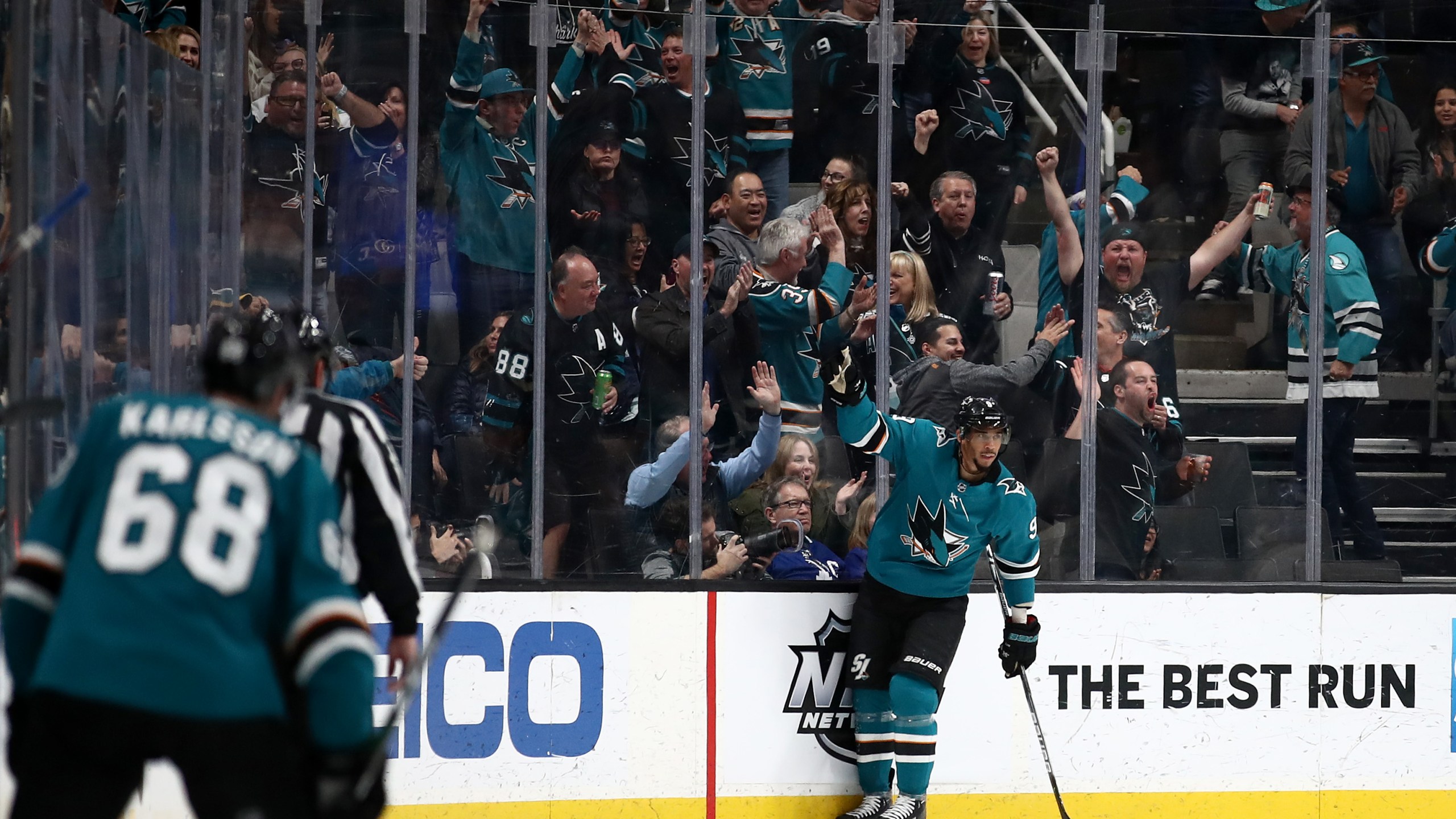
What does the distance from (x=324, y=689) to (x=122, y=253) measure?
188 cm

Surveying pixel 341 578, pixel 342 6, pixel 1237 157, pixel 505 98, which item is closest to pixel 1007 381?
pixel 1237 157

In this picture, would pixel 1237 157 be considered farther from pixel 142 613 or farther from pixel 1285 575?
pixel 142 613

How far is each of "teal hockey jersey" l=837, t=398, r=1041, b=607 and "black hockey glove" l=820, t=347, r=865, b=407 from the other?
0.08 metres

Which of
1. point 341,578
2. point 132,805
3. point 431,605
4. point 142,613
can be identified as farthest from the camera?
point 431,605

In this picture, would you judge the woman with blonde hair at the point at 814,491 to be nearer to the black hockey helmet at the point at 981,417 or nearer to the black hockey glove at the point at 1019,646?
the black hockey helmet at the point at 981,417

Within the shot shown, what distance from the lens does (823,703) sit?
4.22 metres

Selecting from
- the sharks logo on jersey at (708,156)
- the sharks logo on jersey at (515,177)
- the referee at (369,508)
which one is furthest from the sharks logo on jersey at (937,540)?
the referee at (369,508)

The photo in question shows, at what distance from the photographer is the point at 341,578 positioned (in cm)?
199

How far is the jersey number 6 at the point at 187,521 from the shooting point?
1869 mm

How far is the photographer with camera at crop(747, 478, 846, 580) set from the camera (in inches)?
172

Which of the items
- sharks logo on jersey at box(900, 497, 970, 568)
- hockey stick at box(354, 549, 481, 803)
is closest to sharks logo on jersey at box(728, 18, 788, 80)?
sharks logo on jersey at box(900, 497, 970, 568)

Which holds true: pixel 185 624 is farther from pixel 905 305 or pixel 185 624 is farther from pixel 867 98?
pixel 867 98

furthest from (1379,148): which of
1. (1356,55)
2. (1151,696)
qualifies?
(1151,696)

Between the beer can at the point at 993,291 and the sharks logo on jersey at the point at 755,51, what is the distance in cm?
88
